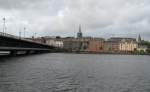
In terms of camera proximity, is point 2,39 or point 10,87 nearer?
point 10,87

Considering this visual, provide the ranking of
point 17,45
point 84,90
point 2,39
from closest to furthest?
point 84,90
point 2,39
point 17,45

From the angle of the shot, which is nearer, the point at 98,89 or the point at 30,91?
the point at 30,91

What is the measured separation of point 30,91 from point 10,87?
3580 millimetres

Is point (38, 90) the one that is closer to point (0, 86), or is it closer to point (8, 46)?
point (0, 86)

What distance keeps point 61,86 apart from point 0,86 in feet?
22.4

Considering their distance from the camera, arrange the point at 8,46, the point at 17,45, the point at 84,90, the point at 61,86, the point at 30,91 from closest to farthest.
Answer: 1. the point at 30,91
2. the point at 84,90
3. the point at 61,86
4. the point at 8,46
5. the point at 17,45

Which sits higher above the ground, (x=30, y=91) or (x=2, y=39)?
(x=2, y=39)

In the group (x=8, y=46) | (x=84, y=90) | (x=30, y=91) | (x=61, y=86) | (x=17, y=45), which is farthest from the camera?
(x=17, y=45)

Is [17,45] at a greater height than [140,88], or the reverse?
[17,45]

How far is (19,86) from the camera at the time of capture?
35.1m

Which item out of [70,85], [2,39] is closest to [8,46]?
[2,39]

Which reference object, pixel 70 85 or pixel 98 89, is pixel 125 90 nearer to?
pixel 98 89

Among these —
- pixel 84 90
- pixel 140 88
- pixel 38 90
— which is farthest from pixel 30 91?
pixel 140 88

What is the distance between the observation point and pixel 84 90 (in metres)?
34.0
